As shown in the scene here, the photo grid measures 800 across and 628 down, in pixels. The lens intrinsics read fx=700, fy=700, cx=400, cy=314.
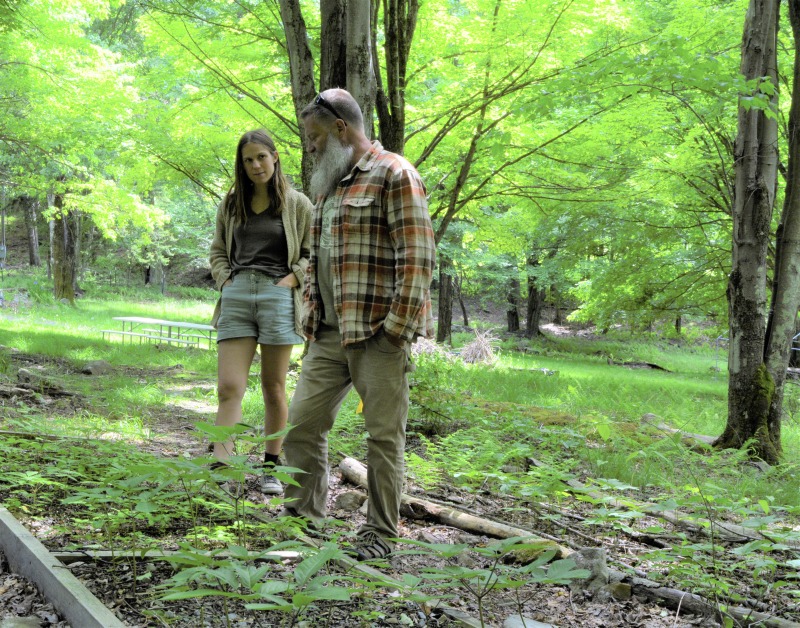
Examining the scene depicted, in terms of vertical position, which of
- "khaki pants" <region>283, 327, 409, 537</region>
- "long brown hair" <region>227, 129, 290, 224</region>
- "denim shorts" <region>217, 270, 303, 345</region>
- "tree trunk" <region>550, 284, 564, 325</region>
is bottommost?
"tree trunk" <region>550, 284, 564, 325</region>

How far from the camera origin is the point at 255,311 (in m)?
3.86

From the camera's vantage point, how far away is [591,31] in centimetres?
758

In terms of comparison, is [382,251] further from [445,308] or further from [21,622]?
[445,308]

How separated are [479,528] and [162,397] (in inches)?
175

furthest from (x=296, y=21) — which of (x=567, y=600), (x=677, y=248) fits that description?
(x=677, y=248)

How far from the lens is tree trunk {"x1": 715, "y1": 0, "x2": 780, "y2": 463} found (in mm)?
5930

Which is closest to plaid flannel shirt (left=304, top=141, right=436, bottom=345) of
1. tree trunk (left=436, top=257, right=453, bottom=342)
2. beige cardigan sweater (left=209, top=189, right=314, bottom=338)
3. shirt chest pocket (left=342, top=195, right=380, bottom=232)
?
shirt chest pocket (left=342, top=195, right=380, bottom=232)

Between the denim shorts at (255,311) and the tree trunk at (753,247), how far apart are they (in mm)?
4138

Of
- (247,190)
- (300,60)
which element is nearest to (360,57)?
(300,60)

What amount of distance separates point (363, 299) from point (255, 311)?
1.18 m

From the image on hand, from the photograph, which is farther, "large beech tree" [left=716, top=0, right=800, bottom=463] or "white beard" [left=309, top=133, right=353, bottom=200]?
"large beech tree" [left=716, top=0, right=800, bottom=463]

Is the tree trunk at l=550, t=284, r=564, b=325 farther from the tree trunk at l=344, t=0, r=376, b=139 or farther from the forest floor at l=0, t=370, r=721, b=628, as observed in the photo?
the forest floor at l=0, t=370, r=721, b=628

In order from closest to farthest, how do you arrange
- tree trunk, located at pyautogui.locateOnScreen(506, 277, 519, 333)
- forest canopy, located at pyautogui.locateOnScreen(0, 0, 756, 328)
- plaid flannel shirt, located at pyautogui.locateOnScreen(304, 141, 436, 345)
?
plaid flannel shirt, located at pyautogui.locateOnScreen(304, 141, 436, 345), forest canopy, located at pyautogui.locateOnScreen(0, 0, 756, 328), tree trunk, located at pyautogui.locateOnScreen(506, 277, 519, 333)

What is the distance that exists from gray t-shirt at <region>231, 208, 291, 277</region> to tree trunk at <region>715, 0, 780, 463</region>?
13.6ft
